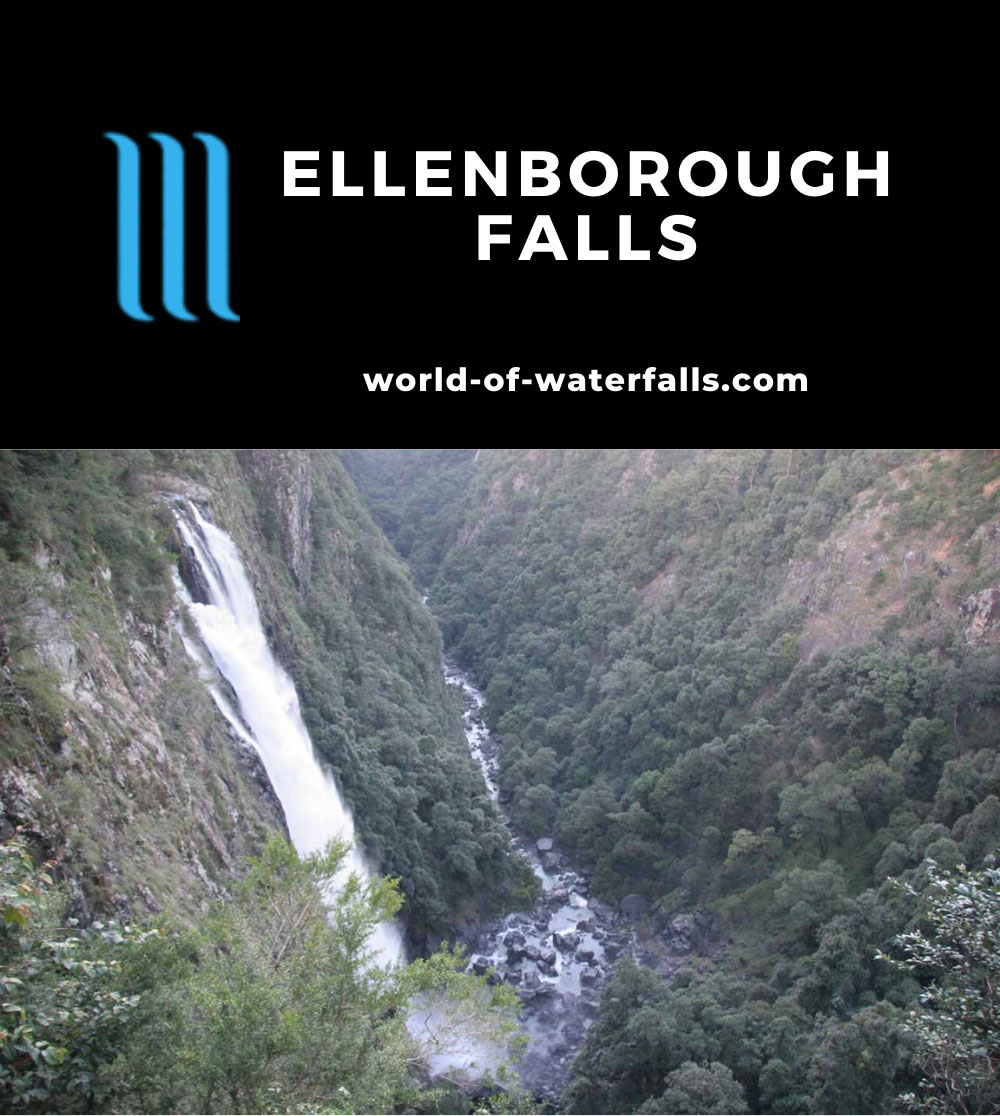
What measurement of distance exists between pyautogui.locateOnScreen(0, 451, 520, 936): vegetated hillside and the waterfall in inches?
29.8

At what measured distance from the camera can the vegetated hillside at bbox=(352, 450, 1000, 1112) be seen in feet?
60.0

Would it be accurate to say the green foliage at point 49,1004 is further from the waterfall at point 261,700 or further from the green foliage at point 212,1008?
the waterfall at point 261,700

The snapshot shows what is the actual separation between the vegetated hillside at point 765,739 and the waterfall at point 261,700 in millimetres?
7151

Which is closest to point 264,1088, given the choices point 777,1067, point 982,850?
point 777,1067

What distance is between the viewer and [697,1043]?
1803 cm

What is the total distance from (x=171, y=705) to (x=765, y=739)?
16.7m

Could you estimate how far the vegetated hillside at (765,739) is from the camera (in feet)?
60.0

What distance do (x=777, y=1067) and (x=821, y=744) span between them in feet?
30.1

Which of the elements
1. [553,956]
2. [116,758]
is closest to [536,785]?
[553,956]

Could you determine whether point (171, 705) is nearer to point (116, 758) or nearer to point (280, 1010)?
point (116, 758)

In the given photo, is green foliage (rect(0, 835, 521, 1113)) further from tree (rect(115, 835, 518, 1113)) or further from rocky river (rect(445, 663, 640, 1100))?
rocky river (rect(445, 663, 640, 1100))

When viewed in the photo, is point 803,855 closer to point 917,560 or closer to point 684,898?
point 684,898

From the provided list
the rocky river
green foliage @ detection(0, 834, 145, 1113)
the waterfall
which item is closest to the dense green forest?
green foliage @ detection(0, 834, 145, 1113)

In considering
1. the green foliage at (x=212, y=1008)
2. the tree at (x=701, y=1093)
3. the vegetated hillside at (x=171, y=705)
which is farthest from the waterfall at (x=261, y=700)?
the green foliage at (x=212, y=1008)
